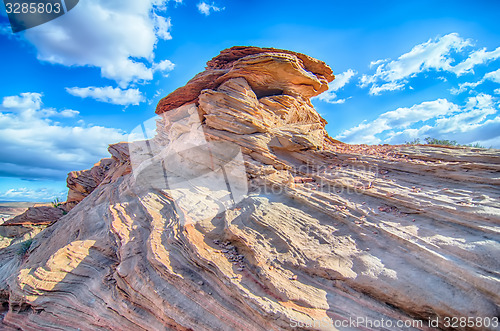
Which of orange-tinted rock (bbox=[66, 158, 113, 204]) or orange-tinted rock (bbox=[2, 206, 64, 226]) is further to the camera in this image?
orange-tinted rock (bbox=[66, 158, 113, 204])

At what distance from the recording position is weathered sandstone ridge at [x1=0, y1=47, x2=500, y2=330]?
15.3ft

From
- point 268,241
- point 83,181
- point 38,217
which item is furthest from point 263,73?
point 38,217

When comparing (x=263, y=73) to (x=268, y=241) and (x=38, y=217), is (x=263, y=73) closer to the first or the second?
(x=268, y=241)

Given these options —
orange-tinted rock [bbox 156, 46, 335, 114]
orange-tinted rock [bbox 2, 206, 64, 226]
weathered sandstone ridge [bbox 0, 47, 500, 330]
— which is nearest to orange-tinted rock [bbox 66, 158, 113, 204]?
orange-tinted rock [bbox 2, 206, 64, 226]

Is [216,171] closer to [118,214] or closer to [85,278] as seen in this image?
[118,214]

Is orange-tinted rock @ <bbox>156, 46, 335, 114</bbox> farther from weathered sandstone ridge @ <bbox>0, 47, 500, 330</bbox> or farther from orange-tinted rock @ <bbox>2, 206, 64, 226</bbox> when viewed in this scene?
orange-tinted rock @ <bbox>2, 206, 64, 226</bbox>

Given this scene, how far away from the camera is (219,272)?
555 centimetres

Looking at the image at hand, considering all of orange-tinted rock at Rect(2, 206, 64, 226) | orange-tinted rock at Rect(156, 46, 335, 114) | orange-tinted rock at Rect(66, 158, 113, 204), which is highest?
orange-tinted rock at Rect(156, 46, 335, 114)

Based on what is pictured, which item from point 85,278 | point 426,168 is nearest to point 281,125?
point 426,168

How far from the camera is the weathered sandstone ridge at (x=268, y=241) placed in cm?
467

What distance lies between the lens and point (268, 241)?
6.50 metres

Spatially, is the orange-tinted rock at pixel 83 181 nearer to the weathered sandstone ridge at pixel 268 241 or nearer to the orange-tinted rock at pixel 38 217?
the orange-tinted rock at pixel 38 217

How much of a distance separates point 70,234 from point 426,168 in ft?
46.7

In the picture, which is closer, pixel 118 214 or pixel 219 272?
pixel 219 272
